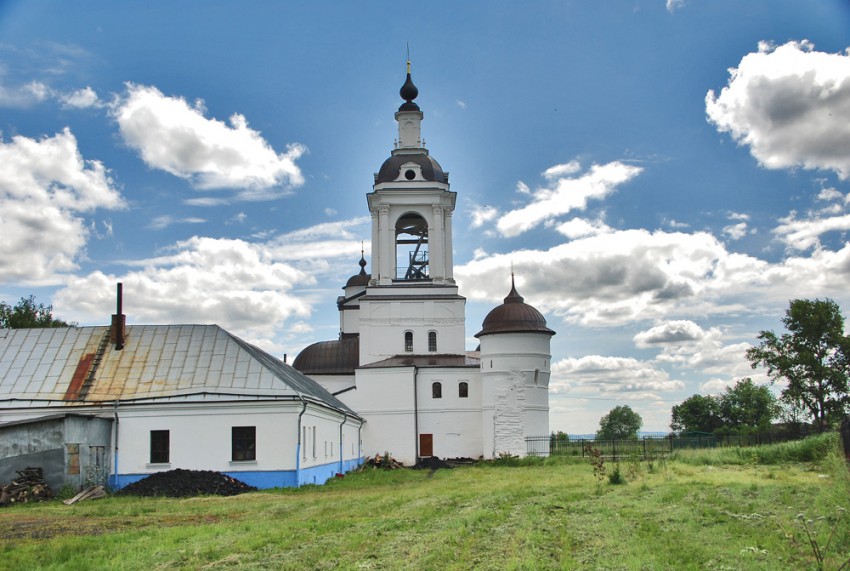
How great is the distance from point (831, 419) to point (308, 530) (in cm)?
4913

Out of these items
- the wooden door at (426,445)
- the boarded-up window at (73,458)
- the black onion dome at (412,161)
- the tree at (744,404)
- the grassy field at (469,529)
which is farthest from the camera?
the tree at (744,404)

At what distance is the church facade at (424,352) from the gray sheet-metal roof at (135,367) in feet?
49.3

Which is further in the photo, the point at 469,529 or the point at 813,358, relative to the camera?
the point at 813,358

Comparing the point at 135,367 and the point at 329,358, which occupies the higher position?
the point at 329,358

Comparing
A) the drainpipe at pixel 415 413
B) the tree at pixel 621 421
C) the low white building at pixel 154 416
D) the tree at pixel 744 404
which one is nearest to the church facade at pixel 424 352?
the drainpipe at pixel 415 413

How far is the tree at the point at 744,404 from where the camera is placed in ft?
266

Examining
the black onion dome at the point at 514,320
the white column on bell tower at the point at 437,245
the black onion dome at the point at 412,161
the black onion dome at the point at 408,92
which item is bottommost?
the black onion dome at the point at 514,320

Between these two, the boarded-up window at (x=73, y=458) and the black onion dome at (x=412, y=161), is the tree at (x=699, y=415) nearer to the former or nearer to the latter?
the black onion dome at (x=412, y=161)

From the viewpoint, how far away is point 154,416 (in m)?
24.4

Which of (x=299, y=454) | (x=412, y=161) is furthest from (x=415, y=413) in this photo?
(x=299, y=454)

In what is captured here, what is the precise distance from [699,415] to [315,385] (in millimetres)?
61097

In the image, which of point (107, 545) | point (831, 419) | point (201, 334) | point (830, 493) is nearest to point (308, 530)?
point (107, 545)

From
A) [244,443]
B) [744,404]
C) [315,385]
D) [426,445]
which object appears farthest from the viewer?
[744,404]

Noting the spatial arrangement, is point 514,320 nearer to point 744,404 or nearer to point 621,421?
point 744,404
